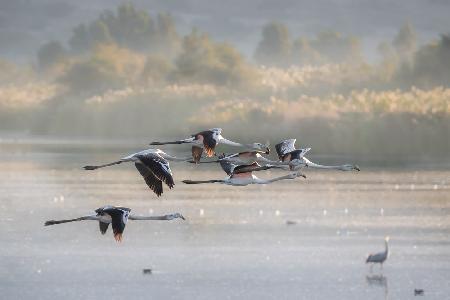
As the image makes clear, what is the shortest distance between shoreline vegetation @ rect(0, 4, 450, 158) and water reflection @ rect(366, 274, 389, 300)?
160 ft

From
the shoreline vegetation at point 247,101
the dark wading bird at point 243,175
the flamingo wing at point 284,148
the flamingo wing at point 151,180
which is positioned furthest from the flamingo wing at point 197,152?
the shoreline vegetation at point 247,101

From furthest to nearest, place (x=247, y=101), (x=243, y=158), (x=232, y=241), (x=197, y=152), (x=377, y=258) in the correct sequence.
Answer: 1. (x=247, y=101)
2. (x=232, y=241)
3. (x=377, y=258)
4. (x=197, y=152)
5. (x=243, y=158)

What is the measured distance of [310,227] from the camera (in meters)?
42.9

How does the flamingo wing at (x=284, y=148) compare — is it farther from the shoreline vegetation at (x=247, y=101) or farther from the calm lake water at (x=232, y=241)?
the shoreline vegetation at (x=247, y=101)

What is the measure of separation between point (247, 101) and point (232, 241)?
237 feet

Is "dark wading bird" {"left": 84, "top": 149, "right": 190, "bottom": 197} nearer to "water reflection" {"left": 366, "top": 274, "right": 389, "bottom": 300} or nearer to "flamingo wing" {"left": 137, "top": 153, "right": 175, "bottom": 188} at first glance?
"flamingo wing" {"left": 137, "top": 153, "right": 175, "bottom": 188}

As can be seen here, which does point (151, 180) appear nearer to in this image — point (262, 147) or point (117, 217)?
point (117, 217)

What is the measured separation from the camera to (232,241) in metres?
39.2

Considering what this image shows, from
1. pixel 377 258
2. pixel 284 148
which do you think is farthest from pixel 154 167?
pixel 377 258

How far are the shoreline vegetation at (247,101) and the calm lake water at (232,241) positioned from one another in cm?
1845

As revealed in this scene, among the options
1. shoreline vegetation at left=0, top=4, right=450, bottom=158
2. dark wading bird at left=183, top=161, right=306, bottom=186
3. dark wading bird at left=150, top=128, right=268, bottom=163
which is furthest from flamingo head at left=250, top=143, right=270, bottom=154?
shoreline vegetation at left=0, top=4, right=450, bottom=158

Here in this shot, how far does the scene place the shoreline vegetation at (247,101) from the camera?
83.3 metres

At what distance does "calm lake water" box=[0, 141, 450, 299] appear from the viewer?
3078 cm

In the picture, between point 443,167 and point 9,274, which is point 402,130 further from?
point 9,274
